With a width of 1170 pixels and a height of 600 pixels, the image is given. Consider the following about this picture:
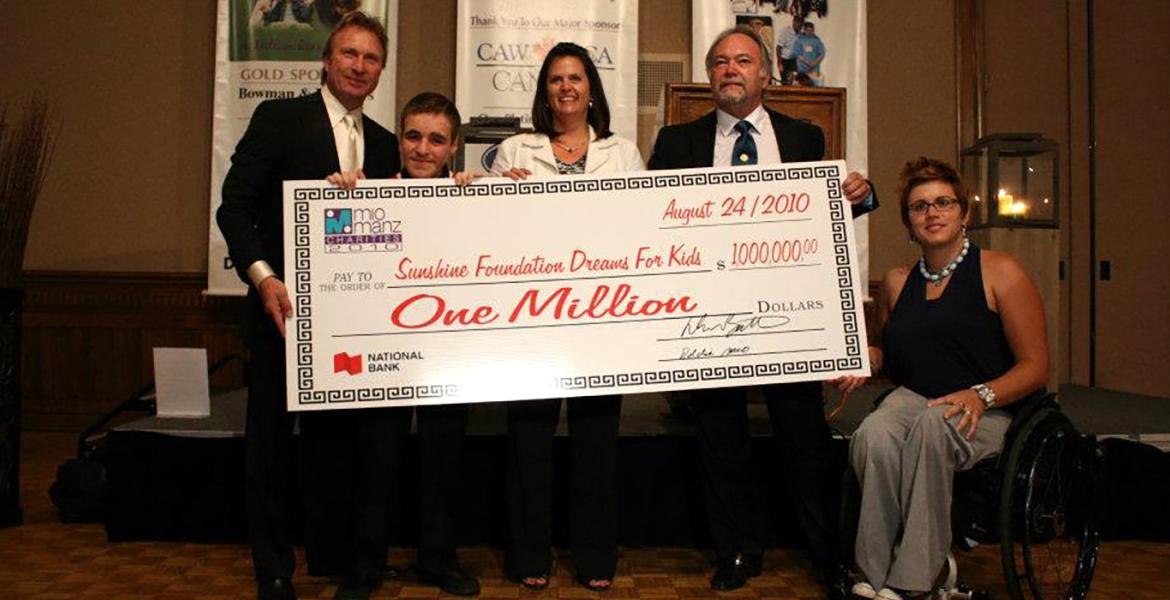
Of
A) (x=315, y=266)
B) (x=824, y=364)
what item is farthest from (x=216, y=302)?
(x=824, y=364)

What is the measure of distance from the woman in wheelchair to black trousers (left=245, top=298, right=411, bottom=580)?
1107 millimetres

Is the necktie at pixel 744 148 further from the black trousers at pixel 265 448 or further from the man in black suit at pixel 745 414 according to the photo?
the black trousers at pixel 265 448

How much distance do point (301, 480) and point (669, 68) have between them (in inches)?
135

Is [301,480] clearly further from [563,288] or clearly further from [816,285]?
[816,285]

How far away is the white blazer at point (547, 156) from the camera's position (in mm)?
2262

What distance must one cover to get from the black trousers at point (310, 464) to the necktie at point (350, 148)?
40cm

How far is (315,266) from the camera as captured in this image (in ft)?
6.69

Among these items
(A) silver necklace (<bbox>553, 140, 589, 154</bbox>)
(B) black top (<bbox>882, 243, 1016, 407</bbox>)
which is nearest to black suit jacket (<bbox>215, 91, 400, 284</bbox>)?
(A) silver necklace (<bbox>553, 140, 589, 154</bbox>)

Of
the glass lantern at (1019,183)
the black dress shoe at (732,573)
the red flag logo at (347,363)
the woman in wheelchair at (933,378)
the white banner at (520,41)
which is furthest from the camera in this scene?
the white banner at (520,41)

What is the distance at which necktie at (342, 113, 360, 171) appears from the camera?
2.14 metres

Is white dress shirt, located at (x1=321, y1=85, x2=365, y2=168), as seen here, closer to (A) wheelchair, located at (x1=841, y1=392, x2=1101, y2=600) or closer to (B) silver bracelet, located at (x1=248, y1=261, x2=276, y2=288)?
(B) silver bracelet, located at (x1=248, y1=261, x2=276, y2=288)

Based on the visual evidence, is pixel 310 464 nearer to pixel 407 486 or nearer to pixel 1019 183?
pixel 407 486

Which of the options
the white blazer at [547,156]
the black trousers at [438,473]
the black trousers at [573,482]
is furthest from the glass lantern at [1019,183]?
the black trousers at [438,473]
